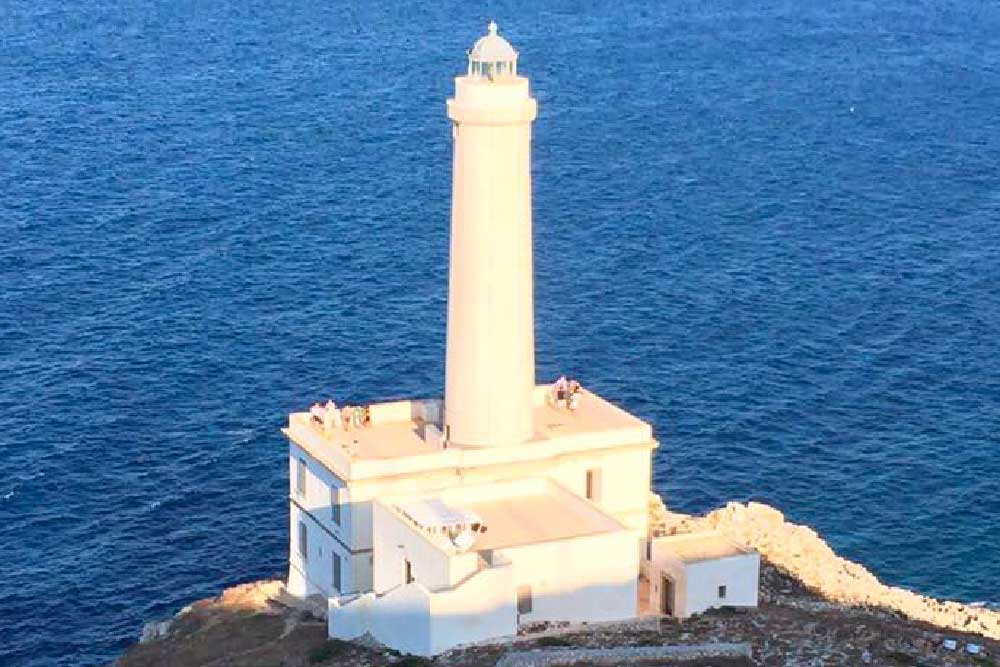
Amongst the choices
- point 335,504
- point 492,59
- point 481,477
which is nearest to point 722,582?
point 481,477

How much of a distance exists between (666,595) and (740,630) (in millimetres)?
4495

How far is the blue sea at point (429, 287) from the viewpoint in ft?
290

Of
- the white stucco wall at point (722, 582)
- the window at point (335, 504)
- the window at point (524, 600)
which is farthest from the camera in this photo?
the window at point (335, 504)

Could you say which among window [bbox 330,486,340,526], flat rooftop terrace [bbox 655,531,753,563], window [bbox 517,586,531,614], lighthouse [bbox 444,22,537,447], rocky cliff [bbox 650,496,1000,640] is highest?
lighthouse [bbox 444,22,537,447]

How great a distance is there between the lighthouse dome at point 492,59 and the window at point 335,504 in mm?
15606

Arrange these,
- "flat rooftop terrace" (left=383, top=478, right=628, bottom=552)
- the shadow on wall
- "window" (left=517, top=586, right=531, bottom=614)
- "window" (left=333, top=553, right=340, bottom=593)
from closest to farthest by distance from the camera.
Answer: the shadow on wall, "window" (left=517, top=586, right=531, bottom=614), "flat rooftop terrace" (left=383, top=478, right=628, bottom=552), "window" (left=333, top=553, right=340, bottom=593)

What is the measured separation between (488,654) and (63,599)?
3082cm

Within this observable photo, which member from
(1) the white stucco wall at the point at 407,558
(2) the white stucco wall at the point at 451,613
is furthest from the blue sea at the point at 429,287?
(2) the white stucco wall at the point at 451,613

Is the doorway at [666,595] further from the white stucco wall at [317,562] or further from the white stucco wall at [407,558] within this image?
the white stucco wall at [317,562]

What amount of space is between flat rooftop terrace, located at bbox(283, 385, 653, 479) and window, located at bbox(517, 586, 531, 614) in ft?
21.8

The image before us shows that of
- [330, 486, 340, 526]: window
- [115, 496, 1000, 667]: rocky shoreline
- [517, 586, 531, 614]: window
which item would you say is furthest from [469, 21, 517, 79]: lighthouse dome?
[115, 496, 1000, 667]: rocky shoreline

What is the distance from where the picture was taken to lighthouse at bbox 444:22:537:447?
6209 cm

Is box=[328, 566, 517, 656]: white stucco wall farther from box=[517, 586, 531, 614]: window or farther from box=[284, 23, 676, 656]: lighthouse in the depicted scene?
box=[517, 586, 531, 614]: window

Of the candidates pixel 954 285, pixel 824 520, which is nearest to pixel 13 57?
pixel 954 285
